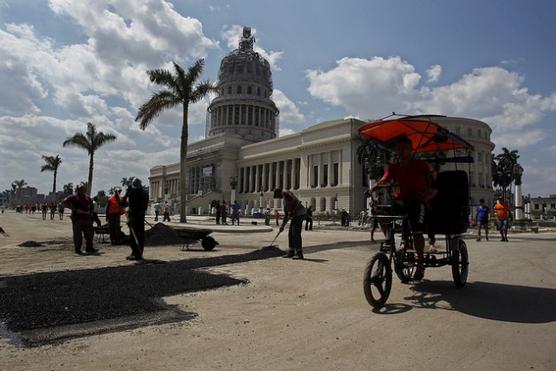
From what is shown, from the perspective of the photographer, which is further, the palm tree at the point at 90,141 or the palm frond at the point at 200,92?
the palm tree at the point at 90,141

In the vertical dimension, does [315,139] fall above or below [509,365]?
above

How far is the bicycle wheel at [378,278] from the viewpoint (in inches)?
172

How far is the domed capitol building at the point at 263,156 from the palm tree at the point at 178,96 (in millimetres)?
21818

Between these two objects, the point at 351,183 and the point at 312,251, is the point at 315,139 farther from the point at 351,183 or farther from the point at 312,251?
the point at 312,251

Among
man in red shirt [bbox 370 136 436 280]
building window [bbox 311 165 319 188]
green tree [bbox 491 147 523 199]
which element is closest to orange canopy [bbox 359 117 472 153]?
man in red shirt [bbox 370 136 436 280]

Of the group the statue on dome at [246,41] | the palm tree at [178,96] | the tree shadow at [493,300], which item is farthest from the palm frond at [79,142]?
the statue on dome at [246,41]

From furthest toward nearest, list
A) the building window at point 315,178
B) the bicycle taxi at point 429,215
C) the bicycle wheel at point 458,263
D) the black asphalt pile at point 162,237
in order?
the building window at point 315,178, the black asphalt pile at point 162,237, the bicycle wheel at point 458,263, the bicycle taxi at point 429,215

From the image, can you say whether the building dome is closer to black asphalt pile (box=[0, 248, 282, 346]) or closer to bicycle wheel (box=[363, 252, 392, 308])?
black asphalt pile (box=[0, 248, 282, 346])

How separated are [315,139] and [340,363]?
67555mm

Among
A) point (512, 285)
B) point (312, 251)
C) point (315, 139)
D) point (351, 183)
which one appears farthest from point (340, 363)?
point (315, 139)

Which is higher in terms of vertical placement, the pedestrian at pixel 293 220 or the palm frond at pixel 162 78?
the palm frond at pixel 162 78

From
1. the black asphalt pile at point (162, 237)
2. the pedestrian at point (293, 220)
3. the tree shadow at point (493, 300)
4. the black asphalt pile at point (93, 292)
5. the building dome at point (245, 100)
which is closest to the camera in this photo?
the black asphalt pile at point (93, 292)

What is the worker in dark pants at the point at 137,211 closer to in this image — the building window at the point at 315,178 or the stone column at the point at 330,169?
the stone column at the point at 330,169

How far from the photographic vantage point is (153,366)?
9.45ft
